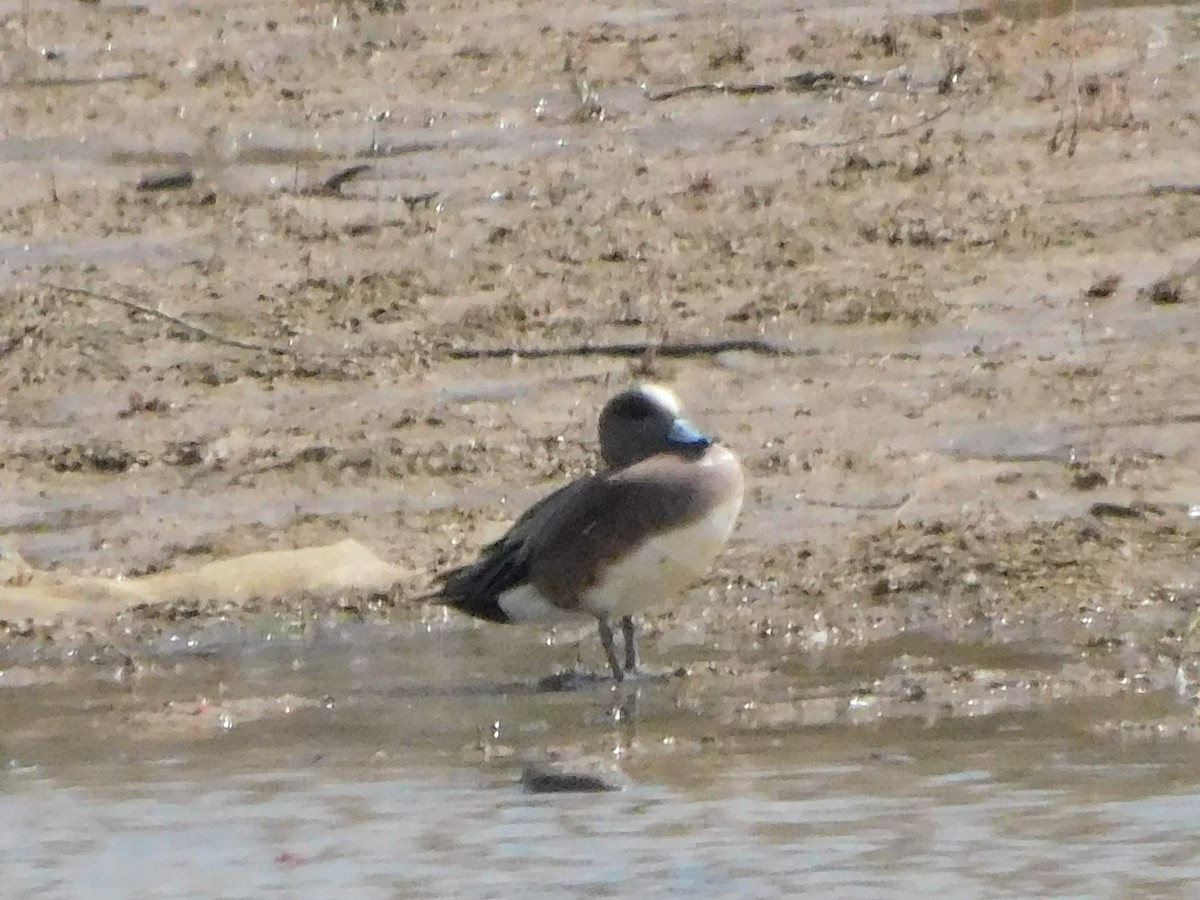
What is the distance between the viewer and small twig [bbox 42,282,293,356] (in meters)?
9.75

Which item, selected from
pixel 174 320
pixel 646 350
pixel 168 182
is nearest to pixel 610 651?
pixel 646 350

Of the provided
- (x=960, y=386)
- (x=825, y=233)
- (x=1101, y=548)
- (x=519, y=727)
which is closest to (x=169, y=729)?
(x=519, y=727)

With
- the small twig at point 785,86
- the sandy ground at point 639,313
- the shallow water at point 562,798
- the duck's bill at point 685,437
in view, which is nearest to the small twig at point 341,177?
the sandy ground at point 639,313

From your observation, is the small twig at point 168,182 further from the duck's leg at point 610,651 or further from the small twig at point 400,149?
the duck's leg at point 610,651

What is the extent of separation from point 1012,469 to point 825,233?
1894mm

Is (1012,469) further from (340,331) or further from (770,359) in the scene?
(340,331)

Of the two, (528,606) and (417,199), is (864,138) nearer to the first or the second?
(417,199)

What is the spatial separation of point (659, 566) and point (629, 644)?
23 cm

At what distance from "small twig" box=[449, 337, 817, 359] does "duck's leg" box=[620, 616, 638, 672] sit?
2019 millimetres

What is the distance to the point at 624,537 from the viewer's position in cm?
728

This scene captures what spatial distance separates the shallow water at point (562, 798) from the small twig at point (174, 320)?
2490mm

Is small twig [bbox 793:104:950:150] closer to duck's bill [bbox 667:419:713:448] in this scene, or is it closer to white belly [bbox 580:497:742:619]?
duck's bill [bbox 667:419:713:448]

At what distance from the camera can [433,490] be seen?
8773mm

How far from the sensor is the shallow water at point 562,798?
587cm
